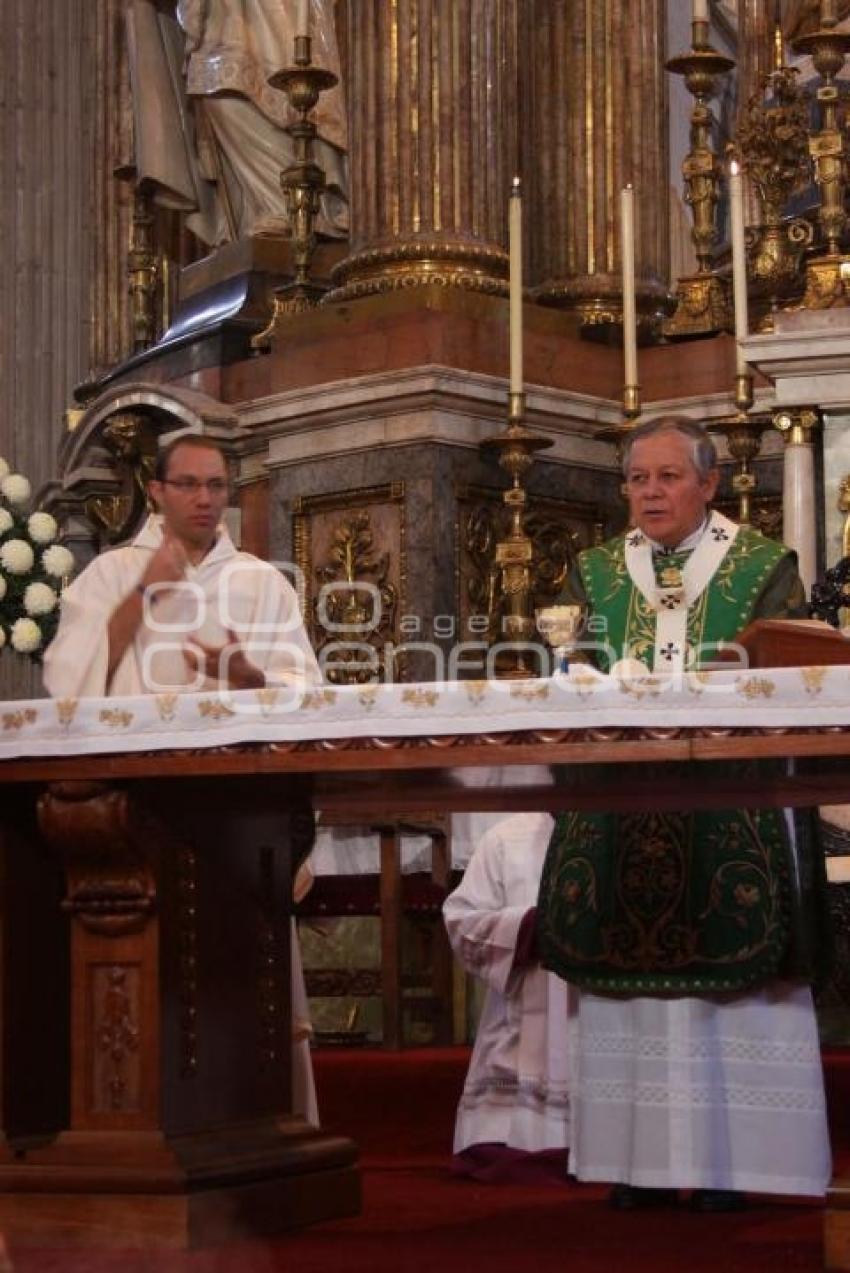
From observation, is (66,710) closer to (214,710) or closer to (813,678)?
(214,710)

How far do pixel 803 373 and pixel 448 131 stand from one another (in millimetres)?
1901

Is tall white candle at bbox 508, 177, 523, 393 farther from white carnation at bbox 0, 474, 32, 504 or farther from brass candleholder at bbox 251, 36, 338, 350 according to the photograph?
white carnation at bbox 0, 474, 32, 504

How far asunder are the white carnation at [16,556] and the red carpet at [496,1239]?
249 cm

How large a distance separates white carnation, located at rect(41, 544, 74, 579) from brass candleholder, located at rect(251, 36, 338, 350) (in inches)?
46.1

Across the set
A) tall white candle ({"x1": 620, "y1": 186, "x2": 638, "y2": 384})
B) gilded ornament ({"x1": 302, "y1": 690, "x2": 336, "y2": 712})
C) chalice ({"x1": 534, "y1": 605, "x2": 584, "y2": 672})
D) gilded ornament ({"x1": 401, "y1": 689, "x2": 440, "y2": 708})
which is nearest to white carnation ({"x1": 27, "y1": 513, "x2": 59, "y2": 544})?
tall white candle ({"x1": 620, "y1": 186, "x2": 638, "y2": 384})

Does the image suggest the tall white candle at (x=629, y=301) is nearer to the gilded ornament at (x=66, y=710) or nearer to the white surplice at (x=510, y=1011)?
the white surplice at (x=510, y=1011)

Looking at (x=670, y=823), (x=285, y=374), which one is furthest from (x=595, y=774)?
(x=285, y=374)

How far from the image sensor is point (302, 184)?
8.91 m

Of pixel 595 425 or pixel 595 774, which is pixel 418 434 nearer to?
pixel 595 425

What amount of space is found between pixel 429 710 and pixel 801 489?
9.94 ft

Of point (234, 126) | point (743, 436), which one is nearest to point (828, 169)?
point (743, 436)

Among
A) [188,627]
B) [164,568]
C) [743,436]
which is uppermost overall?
[743,436]

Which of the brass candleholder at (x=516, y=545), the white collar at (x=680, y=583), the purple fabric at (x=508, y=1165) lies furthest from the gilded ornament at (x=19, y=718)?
the brass candleholder at (x=516, y=545)

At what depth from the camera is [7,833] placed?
526 cm
